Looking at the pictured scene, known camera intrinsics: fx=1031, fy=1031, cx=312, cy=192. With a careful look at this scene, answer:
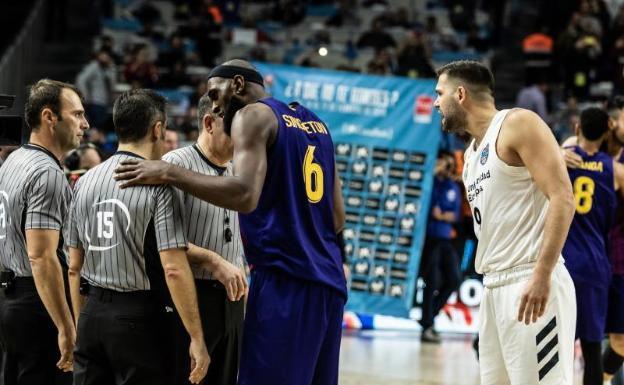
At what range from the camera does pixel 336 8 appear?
748 inches

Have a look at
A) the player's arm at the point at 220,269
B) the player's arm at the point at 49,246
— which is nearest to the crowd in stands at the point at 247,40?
the player's arm at the point at 49,246

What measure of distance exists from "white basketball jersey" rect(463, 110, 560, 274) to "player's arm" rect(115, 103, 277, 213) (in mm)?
1148

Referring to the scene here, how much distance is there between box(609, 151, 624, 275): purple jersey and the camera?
7.37 m

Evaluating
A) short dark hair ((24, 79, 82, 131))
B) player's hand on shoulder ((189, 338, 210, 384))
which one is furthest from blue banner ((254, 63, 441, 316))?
player's hand on shoulder ((189, 338, 210, 384))

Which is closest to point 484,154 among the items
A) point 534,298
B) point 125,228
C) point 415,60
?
point 534,298

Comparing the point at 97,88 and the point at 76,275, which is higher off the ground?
the point at 97,88

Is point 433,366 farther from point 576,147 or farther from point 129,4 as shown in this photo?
point 129,4

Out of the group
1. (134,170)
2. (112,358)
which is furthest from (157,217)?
(112,358)

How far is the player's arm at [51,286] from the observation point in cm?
503

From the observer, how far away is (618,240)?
744cm

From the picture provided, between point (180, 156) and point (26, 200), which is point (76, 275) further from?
point (180, 156)

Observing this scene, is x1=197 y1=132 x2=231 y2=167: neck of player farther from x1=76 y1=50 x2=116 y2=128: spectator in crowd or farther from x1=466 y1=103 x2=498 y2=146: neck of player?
x1=76 y1=50 x2=116 y2=128: spectator in crowd

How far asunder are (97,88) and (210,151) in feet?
34.3

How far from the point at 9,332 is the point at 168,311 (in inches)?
45.1
